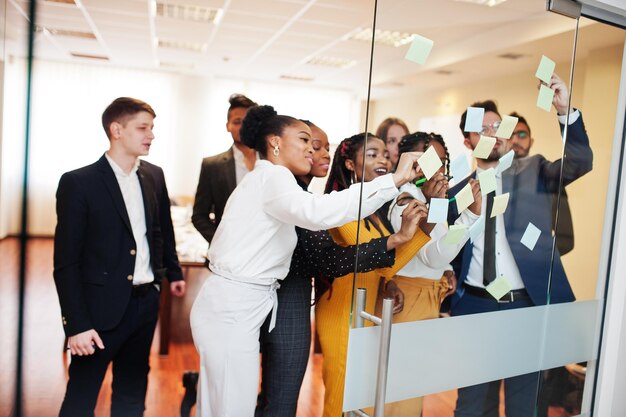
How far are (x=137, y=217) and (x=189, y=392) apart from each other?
4.18 feet

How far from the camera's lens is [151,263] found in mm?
2311

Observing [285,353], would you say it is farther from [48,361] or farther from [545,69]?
[48,361]

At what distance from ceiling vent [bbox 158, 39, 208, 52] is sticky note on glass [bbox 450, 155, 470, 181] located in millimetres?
5072

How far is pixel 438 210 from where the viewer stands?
1.83 m

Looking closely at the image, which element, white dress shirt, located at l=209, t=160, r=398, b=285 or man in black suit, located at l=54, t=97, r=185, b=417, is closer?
white dress shirt, located at l=209, t=160, r=398, b=285

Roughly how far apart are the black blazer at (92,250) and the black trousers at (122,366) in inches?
3.5

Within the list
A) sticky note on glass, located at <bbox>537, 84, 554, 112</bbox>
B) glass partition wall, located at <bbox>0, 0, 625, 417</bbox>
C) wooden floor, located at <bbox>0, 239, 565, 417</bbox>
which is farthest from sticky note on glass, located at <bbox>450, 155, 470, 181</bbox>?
wooden floor, located at <bbox>0, 239, 565, 417</bbox>

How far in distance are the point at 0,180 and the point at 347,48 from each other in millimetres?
4460

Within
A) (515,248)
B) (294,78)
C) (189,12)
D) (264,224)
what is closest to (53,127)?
(264,224)

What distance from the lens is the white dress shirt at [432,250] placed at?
1789 mm

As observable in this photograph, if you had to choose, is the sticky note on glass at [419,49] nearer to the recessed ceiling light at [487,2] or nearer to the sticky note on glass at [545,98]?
the recessed ceiling light at [487,2]

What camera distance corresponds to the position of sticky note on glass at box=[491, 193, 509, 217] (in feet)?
6.63

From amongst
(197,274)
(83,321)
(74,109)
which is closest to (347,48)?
(197,274)

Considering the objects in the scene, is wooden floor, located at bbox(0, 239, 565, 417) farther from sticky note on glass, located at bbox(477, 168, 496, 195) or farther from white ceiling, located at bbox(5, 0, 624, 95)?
white ceiling, located at bbox(5, 0, 624, 95)
